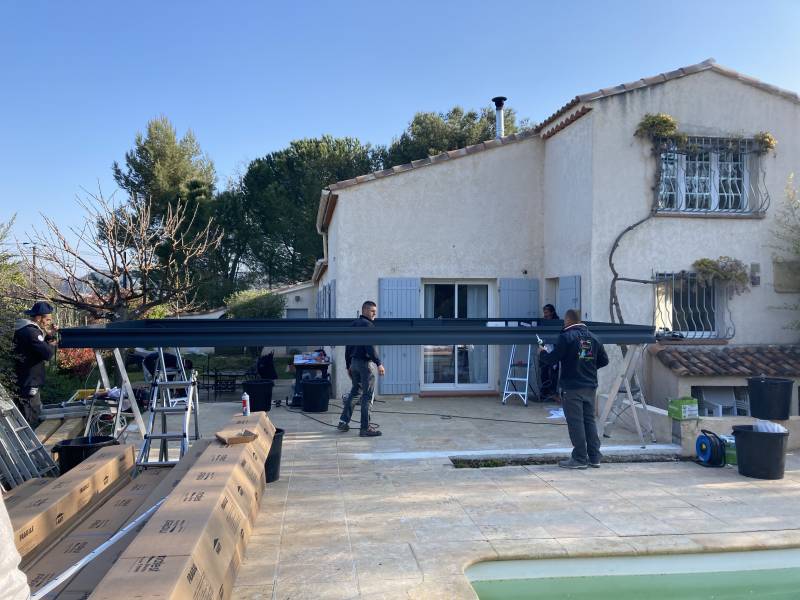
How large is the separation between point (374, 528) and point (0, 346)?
476 cm

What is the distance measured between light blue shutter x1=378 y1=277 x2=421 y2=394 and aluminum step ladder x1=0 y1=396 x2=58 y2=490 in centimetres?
637

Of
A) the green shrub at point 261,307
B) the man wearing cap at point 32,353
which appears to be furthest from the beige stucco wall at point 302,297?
the man wearing cap at point 32,353

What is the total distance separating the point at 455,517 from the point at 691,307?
7324mm

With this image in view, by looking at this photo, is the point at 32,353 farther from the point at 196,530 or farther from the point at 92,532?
the point at 196,530

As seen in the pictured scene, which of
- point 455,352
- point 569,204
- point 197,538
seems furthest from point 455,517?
point 569,204

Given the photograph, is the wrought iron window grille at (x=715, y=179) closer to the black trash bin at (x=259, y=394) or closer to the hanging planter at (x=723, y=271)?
the hanging planter at (x=723, y=271)

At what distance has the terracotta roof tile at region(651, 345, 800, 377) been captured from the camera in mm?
9789

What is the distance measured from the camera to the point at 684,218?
424 inches

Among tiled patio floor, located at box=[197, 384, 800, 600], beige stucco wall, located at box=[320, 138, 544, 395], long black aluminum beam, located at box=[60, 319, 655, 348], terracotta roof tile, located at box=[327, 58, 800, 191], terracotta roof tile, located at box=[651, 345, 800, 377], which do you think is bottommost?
tiled patio floor, located at box=[197, 384, 800, 600]

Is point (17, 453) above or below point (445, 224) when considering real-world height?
below

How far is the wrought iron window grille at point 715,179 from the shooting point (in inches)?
429

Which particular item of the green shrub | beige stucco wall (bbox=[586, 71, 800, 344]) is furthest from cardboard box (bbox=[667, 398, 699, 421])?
the green shrub

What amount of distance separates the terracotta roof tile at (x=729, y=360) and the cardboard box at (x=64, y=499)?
318 inches

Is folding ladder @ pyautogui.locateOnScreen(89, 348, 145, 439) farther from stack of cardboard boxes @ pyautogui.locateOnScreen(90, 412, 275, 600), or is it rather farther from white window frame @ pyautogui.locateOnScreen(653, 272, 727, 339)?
white window frame @ pyautogui.locateOnScreen(653, 272, 727, 339)
